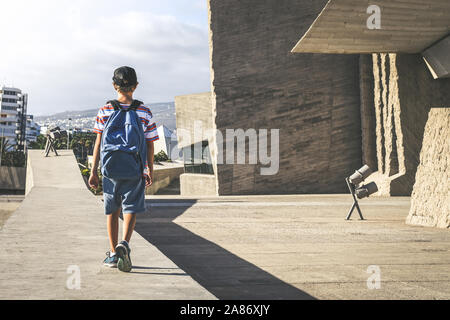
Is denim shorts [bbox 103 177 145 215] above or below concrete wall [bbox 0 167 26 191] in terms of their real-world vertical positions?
above

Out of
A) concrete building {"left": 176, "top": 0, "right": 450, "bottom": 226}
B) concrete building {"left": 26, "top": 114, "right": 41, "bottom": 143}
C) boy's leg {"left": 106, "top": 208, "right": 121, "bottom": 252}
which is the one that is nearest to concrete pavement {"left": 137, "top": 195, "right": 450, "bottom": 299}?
boy's leg {"left": 106, "top": 208, "right": 121, "bottom": 252}

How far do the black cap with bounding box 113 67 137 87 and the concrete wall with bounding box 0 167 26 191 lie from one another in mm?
38554

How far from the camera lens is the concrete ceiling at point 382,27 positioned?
8086mm

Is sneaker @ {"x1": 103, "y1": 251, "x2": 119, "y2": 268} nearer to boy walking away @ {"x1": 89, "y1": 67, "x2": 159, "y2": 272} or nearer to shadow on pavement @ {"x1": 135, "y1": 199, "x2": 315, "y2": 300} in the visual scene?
boy walking away @ {"x1": 89, "y1": 67, "x2": 159, "y2": 272}

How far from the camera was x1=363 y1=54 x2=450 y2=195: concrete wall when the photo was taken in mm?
15945

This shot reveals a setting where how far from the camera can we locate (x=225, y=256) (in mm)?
6117

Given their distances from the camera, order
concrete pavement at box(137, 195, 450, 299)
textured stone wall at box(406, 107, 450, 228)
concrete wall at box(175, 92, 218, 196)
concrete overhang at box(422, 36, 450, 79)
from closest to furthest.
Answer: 1. concrete pavement at box(137, 195, 450, 299)
2. textured stone wall at box(406, 107, 450, 228)
3. concrete overhang at box(422, 36, 450, 79)
4. concrete wall at box(175, 92, 218, 196)

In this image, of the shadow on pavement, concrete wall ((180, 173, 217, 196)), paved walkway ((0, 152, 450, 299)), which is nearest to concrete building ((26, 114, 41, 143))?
concrete wall ((180, 173, 217, 196))

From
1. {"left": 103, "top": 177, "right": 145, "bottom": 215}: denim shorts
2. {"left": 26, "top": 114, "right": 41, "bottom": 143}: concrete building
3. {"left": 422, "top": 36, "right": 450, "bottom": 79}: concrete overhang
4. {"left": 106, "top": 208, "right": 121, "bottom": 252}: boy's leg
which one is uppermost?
{"left": 26, "top": 114, "right": 41, "bottom": 143}: concrete building

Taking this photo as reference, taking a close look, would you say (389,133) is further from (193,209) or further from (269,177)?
(193,209)

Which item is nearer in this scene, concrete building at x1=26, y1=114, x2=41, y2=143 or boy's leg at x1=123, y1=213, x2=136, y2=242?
boy's leg at x1=123, y1=213, x2=136, y2=242

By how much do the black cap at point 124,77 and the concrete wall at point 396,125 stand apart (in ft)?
40.8

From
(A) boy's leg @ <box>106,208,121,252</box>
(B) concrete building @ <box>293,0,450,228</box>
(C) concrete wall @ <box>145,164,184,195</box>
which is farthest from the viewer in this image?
(C) concrete wall @ <box>145,164,184,195</box>
